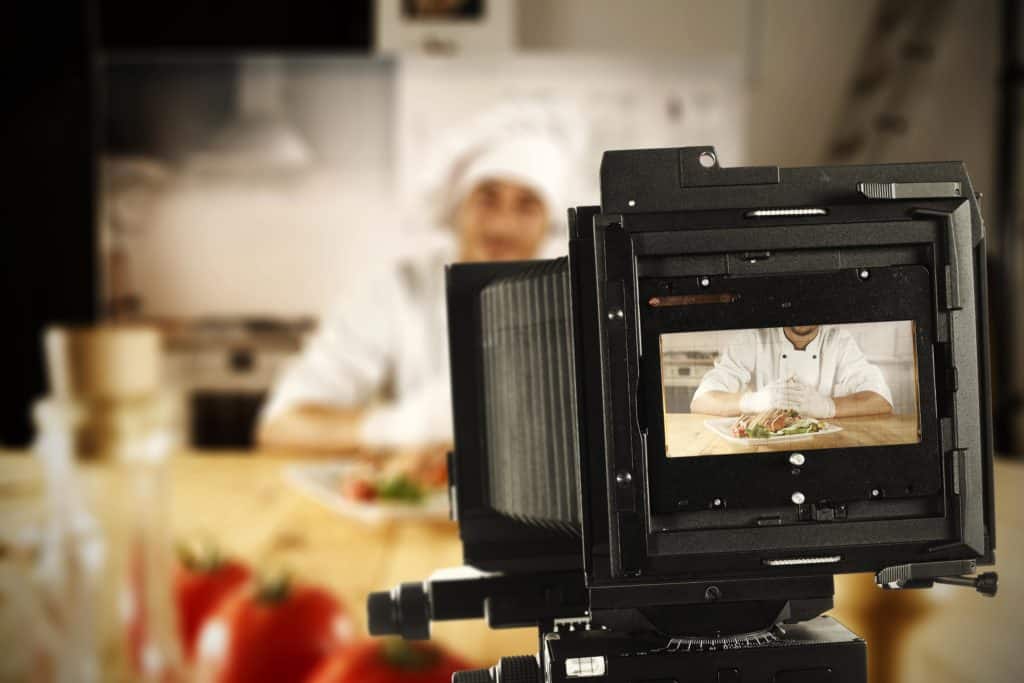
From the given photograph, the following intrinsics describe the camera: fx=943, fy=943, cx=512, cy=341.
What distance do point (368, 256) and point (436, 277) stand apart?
0.19m

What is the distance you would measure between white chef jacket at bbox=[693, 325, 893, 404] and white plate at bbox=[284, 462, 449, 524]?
3.25 ft

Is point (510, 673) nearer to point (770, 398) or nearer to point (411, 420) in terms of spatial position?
point (770, 398)

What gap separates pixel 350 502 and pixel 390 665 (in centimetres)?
81

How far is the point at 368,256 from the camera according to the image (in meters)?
2.46

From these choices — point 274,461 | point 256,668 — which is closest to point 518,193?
point 274,461

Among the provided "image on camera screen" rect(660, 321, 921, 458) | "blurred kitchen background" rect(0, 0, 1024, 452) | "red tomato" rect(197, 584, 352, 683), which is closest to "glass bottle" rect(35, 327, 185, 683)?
"red tomato" rect(197, 584, 352, 683)

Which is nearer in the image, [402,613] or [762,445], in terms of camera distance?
[762,445]

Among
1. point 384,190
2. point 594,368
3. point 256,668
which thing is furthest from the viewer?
point 384,190

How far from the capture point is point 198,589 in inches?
45.1

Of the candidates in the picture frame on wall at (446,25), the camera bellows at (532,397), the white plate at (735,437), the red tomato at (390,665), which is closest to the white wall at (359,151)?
the picture frame on wall at (446,25)

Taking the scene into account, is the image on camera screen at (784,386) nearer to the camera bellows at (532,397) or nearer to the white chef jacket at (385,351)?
the camera bellows at (532,397)

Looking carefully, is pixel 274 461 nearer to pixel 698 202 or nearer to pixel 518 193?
pixel 518 193

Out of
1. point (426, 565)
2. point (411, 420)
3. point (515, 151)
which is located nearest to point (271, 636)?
point (426, 565)

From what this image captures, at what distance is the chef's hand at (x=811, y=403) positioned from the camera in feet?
1.50
